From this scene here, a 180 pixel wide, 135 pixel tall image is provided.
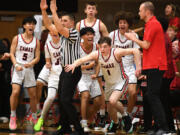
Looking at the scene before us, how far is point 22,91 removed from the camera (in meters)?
10.5

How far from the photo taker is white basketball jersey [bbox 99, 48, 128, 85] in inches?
292

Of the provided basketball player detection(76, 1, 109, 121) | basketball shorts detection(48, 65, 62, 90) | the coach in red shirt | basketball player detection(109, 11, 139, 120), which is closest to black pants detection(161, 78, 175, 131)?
the coach in red shirt

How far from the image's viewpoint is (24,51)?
8.87m

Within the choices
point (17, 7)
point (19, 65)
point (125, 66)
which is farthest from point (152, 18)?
point (17, 7)

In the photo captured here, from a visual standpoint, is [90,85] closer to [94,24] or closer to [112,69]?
[112,69]

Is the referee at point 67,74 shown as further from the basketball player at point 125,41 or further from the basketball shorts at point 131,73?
the basketball shorts at point 131,73

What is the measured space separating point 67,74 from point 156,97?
4.72 feet

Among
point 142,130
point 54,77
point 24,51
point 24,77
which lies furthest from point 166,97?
point 24,51

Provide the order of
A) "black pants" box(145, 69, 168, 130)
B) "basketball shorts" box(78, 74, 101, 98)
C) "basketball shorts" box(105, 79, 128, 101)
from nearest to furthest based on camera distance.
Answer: "black pants" box(145, 69, 168, 130), "basketball shorts" box(105, 79, 128, 101), "basketball shorts" box(78, 74, 101, 98)

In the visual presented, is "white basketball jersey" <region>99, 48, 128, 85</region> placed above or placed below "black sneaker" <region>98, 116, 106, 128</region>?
above

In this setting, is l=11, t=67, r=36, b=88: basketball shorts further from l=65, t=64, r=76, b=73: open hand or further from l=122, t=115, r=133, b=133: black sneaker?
l=65, t=64, r=76, b=73: open hand

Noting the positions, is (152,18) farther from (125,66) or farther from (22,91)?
(22,91)

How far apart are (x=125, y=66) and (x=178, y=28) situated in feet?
4.60

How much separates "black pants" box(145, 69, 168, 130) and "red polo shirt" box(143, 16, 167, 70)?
105mm
